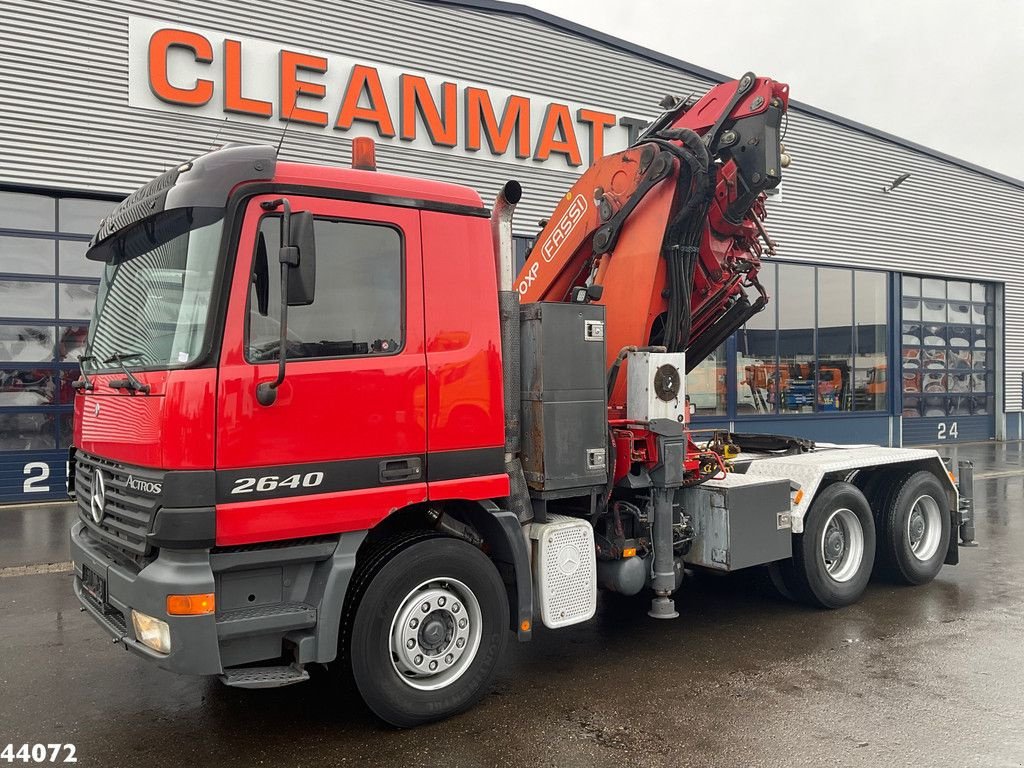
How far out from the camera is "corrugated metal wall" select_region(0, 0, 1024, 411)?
454 inches

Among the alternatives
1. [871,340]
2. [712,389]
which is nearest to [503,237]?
[712,389]

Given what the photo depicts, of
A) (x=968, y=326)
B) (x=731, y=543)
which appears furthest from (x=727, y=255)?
(x=968, y=326)

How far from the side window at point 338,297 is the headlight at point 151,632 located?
4.18 ft

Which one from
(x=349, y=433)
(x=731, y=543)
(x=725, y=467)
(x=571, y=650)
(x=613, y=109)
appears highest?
(x=613, y=109)

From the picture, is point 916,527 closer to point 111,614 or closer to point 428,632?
point 428,632

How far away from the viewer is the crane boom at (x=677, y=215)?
235 inches

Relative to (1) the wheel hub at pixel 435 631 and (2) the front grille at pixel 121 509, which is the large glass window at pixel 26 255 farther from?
(1) the wheel hub at pixel 435 631

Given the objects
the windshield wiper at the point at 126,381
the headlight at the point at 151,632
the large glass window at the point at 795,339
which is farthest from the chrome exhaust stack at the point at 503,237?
the large glass window at the point at 795,339

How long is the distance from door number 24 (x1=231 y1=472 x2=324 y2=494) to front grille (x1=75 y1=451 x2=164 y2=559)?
1.13ft

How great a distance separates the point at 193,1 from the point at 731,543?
11314 mm

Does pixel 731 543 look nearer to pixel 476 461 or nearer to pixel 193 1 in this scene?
pixel 476 461

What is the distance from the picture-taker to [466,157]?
1455 centimetres

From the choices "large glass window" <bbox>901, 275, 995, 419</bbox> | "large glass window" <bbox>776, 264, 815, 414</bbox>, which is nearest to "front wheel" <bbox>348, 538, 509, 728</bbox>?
"large glass window" <bbox>776, 264, 815, 414</bbox>

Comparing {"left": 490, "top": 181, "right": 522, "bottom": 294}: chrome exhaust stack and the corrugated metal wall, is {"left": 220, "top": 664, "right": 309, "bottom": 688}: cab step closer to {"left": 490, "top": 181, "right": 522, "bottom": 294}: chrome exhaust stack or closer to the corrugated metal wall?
{"left": 490, "top": 181, "right": 522, "bottom": 294}: chrome exhaust stack
